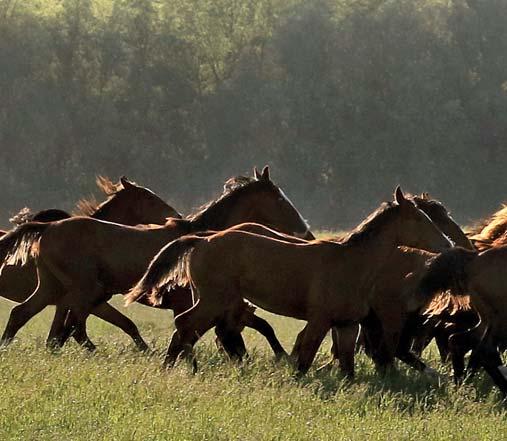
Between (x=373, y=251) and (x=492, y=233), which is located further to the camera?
(x=492, y=233)

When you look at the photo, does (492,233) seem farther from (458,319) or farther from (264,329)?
(264,329)

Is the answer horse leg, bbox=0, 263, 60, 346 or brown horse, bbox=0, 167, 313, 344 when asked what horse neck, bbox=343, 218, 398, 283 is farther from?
horse leg, bbox=0, 263, 60, 346

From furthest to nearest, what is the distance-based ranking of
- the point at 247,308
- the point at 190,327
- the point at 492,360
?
the point at 247,308, the point at 190,327, the point at 492,360

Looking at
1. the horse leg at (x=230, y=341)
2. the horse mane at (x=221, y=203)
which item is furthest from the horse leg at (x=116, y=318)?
the horse leg at (x=230, y=341)

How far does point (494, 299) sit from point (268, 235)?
214cm

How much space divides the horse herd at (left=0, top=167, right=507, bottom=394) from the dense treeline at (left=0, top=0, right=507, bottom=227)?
27.7m

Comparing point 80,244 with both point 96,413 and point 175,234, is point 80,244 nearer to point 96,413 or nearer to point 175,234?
point 175,234

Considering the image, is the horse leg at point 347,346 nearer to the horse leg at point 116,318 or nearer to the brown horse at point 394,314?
the brown horse at point 394,314

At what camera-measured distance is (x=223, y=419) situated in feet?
26.2

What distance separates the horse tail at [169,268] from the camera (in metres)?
10.2

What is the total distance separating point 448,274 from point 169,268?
7.26 ft

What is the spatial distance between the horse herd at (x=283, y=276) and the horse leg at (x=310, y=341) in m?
0.01

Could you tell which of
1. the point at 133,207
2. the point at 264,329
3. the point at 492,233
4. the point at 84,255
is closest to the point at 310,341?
the point at 264,329

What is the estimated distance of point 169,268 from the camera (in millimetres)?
10258
